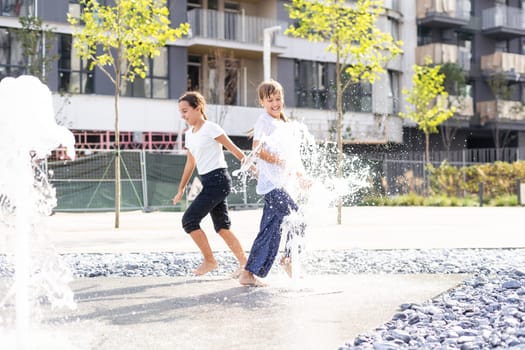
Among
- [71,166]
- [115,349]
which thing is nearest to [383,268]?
[115,349]

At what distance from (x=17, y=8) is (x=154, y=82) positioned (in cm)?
583

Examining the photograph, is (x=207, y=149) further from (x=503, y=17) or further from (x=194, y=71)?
(x=503, y=17)

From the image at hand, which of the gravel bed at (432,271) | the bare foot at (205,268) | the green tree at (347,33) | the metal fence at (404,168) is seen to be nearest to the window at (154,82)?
the metal fence at (404,168)

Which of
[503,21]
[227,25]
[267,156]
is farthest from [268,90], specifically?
[503,21]

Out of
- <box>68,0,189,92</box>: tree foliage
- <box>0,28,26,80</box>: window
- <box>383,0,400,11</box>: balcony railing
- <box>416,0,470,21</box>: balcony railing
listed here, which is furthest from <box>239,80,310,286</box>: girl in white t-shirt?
<box>416,0,470,21</box>: balcony railing

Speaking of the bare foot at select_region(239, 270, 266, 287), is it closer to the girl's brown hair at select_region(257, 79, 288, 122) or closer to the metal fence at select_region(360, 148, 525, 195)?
the girl's brown hair at select_region(257, 79, 288, 122)

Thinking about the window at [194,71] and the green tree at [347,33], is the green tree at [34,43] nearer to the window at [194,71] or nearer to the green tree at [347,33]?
the window at [194,71]

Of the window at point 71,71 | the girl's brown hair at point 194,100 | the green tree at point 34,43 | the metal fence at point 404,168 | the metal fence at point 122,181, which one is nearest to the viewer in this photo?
the girl's brown hair at point 194,100

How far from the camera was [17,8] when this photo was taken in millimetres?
26359

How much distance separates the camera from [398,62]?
3728 cm

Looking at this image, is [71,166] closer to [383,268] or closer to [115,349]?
[383,268]

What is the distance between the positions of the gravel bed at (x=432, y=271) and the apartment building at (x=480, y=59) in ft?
98.4

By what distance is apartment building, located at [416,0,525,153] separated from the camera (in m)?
38.2

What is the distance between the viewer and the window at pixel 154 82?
28.5 meters
